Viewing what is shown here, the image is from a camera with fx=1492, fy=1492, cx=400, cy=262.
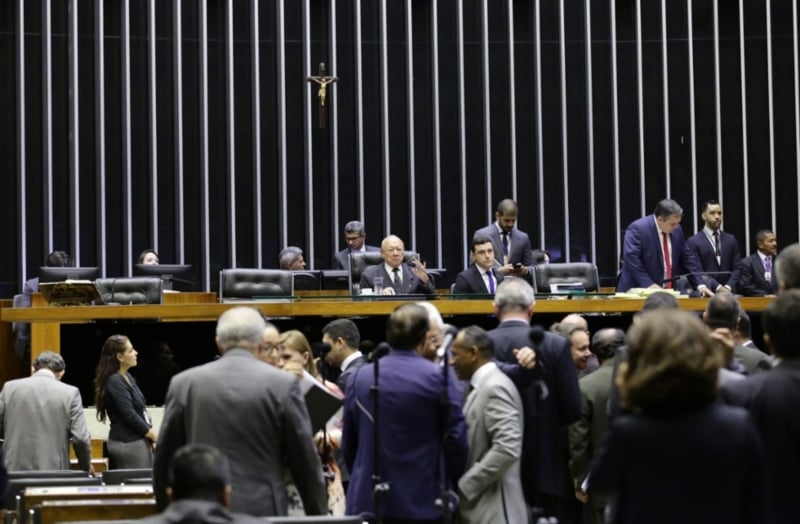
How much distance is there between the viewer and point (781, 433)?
3711 millimetres

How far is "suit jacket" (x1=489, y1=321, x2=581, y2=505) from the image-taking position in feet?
18.8

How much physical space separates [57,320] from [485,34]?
6.68m

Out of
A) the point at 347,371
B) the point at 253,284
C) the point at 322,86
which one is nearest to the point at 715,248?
the point at 322,86

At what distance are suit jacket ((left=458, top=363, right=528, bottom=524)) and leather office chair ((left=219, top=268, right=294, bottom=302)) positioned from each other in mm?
4472

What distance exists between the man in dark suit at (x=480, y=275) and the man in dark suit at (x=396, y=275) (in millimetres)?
242

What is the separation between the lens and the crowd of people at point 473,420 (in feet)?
10.6

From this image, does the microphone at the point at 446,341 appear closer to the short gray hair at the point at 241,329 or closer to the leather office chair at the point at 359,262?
the short gray hair at the point at 241,329

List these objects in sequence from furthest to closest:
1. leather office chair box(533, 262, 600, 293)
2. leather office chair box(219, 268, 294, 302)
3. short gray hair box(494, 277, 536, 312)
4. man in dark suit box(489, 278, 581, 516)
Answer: leather office chair box(533, 262, 600, 293) → leather office chair box(219, 268, 294, 302) → short gray hair box(494, 277, 536, 312) → man in dark suit box(489, 278, 581, 516)

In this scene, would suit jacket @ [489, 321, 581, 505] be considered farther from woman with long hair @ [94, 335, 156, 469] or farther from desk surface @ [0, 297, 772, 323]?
woman with long hair @ [94, 335, 156, 469]

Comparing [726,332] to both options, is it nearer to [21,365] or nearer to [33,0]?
[21,365]

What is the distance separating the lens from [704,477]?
→ 3.21m

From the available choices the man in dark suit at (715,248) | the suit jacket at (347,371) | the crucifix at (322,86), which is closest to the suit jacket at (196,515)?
the suit jacket at (347,371)

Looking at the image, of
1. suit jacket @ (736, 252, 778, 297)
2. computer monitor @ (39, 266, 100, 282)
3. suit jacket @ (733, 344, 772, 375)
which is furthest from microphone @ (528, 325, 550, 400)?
suit jacket @ (736, 252, 778, 297)

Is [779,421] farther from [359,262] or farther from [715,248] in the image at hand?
[715,248]
